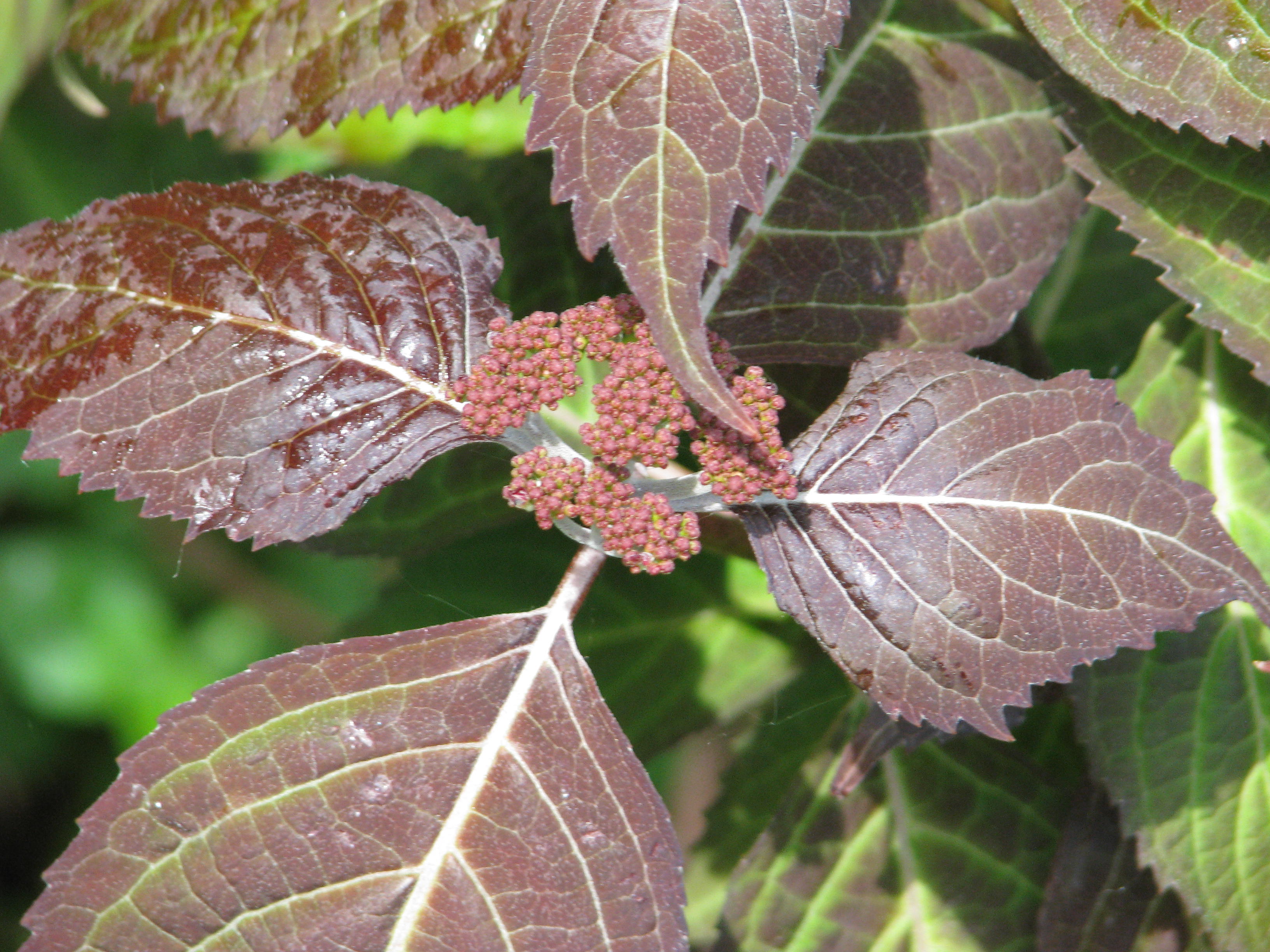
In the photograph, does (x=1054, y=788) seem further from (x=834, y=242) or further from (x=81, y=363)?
(x=81, y=363)

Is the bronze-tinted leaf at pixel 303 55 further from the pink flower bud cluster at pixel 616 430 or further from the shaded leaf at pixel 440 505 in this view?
the shaded leaf at pixel 440 505

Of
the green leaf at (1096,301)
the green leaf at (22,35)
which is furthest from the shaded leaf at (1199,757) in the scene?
the green leaf at (22,35)

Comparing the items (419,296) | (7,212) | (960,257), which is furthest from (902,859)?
(7,212)

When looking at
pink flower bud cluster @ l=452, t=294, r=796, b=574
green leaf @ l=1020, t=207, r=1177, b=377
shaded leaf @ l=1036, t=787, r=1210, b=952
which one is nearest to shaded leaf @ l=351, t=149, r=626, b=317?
pink flower bud cluster @ l=452, t=294, r=796, b=574

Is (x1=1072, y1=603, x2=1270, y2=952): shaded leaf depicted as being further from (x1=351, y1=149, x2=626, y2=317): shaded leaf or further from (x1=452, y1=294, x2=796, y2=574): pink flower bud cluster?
(x1=351, y1=149, x2=626, y2=317): shaded leaf

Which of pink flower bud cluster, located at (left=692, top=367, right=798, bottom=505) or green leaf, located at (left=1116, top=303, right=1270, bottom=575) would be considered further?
green leaf, located at (left=1116, top=303, right=1270, bottom=575)

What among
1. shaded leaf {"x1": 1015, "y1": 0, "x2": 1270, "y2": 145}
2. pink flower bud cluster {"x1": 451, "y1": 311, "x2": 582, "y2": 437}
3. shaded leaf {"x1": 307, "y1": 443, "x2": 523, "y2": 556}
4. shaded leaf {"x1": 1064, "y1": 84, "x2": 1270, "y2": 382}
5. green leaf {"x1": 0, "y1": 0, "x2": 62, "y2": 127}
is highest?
shaded leaf {"x1": 1015, "y1": 0, "x2": 1270, "y2": 145}
